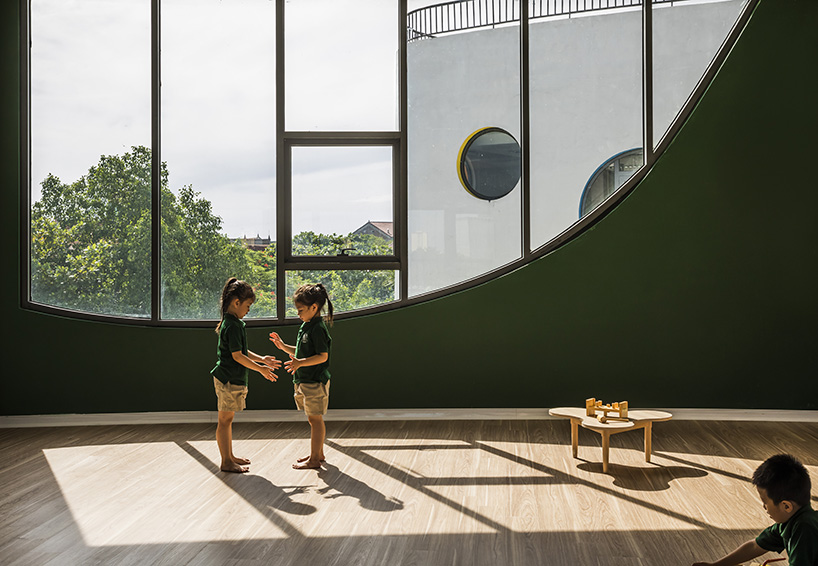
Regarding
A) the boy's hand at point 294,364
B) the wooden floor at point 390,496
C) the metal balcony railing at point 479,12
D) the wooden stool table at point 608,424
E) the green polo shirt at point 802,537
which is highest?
the metal balcony railing at point 479,12

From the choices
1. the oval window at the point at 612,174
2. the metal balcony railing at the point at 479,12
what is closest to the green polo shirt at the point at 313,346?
the oval window at the point at 612,174

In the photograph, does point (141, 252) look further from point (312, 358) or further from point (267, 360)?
point (312, 358)

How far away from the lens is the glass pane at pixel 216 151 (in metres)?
5.21

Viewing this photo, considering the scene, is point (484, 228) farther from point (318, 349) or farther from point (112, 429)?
point (112, 429)

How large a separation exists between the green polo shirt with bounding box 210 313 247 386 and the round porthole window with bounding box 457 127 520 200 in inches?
89.5

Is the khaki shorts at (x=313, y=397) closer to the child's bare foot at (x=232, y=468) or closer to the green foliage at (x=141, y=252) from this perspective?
the child's bare foot at (x=232, y=468)

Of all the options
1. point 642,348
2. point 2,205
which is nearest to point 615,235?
point 642,348

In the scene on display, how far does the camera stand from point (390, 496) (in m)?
3.34

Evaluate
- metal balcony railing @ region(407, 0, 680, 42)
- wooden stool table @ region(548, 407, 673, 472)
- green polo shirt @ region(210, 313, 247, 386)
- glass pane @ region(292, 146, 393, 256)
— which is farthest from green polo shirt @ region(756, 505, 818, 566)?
metal balcony railing @ region(407, 0, 680, 42)

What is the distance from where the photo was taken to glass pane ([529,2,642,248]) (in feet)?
16.8

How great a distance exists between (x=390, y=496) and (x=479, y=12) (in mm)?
3766

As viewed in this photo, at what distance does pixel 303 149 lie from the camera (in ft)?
17.3

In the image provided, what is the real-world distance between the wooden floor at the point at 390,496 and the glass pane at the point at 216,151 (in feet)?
3.93

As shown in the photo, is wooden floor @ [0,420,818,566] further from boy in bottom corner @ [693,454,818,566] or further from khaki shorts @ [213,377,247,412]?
boy in bottom corner @ [693,454,818,566]
